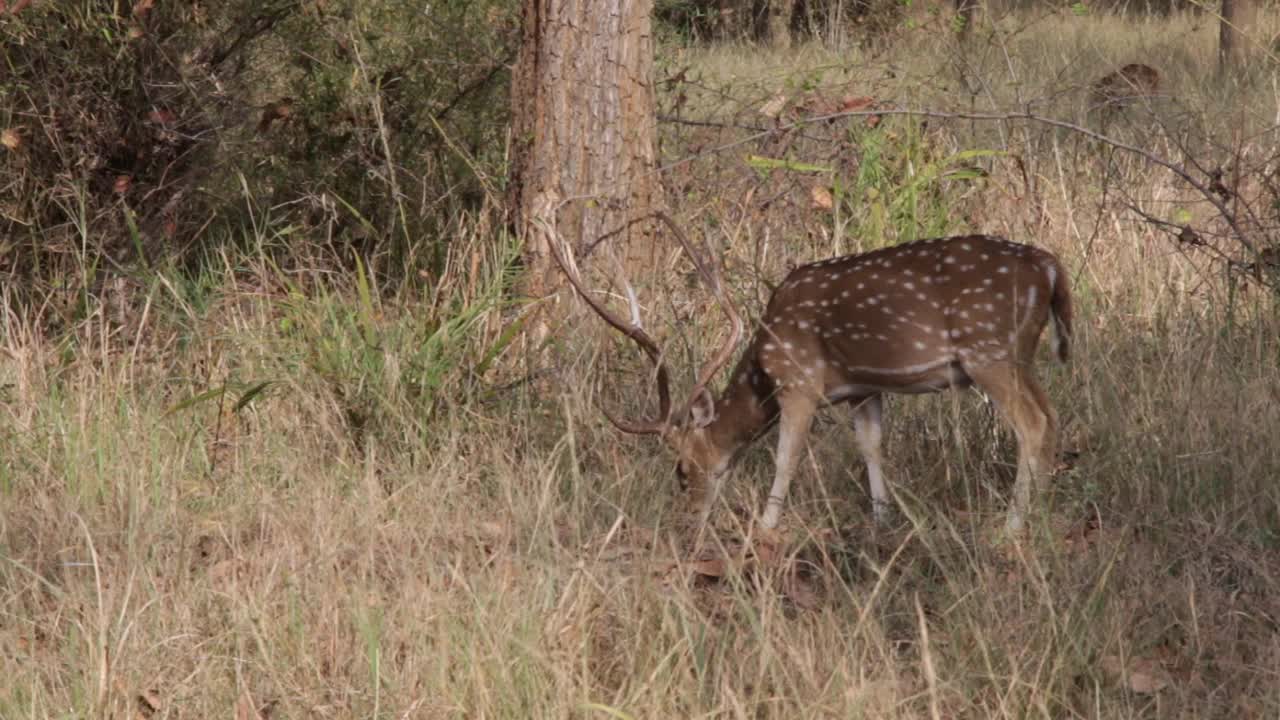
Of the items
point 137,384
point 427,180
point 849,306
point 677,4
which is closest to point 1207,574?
point 849,306

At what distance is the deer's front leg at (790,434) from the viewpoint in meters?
5.43

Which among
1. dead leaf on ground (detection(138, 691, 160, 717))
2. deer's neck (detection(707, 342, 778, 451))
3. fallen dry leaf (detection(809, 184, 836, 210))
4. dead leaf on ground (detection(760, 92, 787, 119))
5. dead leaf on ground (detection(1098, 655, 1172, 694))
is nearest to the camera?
dead leaf on ground (detection(1098, 655, 1172, 694))

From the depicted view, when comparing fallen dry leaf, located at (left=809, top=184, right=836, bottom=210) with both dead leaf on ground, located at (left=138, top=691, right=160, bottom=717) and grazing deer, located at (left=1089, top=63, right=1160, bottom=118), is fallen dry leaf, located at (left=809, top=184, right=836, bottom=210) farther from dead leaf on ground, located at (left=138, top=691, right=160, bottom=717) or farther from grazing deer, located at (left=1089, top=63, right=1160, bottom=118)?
dead leaf on ground, located at (left=138, top=691, right=160, bottom=717)

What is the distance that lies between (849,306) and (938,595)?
4.42ft

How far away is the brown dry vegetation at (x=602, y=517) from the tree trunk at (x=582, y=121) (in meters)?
0.29

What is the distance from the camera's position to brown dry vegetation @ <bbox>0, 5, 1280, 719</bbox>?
13.0 ft

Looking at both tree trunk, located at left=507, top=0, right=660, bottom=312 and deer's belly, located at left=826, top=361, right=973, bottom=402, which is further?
tree trunk, located at left=507, top=0, right=660, bottom=312

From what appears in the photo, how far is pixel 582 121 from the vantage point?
21.7 ft

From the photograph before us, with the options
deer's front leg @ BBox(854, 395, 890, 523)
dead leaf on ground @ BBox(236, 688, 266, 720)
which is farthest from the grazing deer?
dead leaf on ground @ BBox(236, 688, 266, 720)

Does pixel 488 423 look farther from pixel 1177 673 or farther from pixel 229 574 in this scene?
pixel 1177 673

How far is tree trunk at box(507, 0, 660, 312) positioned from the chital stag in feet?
3.80

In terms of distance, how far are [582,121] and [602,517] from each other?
1994 millimetres

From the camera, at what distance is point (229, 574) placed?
15.4ft

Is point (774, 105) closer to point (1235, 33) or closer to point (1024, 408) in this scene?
point (1024, 408)
